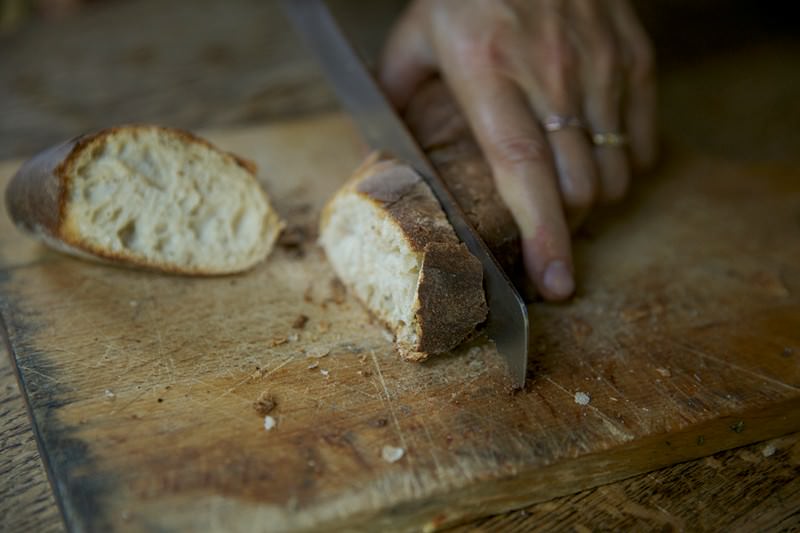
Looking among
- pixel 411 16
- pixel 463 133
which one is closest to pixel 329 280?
pixel 463 133

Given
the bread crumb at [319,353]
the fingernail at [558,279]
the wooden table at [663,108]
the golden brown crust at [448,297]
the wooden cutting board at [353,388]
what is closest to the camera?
the wooden cutting board at [353,388]

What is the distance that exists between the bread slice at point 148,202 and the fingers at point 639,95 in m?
1.40

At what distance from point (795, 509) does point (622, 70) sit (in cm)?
168

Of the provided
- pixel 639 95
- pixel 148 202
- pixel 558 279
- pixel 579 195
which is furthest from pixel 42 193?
pixel 639 95

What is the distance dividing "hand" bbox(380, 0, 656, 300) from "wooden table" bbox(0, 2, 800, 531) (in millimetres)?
601

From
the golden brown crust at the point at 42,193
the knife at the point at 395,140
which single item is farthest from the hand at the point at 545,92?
the golden brown crust at the point at 42,193

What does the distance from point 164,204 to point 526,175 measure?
1075mm

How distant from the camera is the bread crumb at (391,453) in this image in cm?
175

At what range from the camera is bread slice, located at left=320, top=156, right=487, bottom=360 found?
1.95 metres

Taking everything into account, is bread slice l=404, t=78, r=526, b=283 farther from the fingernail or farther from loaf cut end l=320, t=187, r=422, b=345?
loaf cut end l=320, t=187, r=422, b=345

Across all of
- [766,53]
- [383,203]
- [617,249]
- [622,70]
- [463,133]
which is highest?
[383,203]

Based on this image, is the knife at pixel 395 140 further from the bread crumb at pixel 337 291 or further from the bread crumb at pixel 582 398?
the bread crumb at pixel 337 291

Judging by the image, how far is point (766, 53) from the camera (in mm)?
4156

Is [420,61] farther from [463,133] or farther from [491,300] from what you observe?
[491,300]
